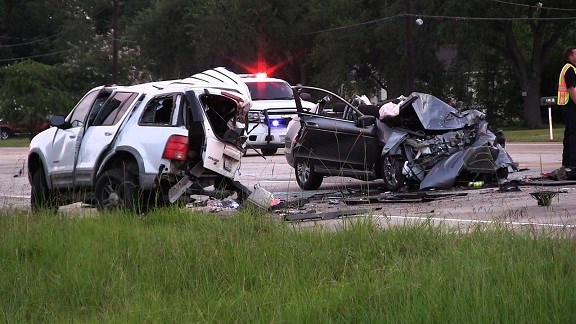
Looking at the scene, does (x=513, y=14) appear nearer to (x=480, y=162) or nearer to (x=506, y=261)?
(x=480, y=162)

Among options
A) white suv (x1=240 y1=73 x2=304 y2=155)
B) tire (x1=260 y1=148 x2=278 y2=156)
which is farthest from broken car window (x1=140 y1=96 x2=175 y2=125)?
tire (x1=260 y1=148 x2=278 y2=156)

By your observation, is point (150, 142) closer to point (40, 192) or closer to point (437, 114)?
point (40, 192)

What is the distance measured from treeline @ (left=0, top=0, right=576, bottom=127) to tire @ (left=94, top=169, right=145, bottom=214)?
29.3 m

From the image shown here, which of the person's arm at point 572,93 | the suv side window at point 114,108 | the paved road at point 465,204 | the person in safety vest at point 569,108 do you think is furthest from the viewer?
the person in safety vest at point 569,108

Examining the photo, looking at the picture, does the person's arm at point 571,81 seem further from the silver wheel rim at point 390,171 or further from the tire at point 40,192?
the tire at point 40,192

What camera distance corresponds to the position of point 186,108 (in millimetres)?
13203

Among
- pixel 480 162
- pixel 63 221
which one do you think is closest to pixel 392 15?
pixel 480 162

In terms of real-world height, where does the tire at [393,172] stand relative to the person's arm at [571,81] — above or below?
below

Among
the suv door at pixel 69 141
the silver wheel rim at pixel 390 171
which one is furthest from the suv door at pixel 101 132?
the silver wheel rim at pixel 390 171

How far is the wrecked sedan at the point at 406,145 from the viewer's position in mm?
15375

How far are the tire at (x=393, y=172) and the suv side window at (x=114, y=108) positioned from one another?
392cm

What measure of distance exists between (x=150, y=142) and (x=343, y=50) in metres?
44.8

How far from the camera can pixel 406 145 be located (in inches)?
617

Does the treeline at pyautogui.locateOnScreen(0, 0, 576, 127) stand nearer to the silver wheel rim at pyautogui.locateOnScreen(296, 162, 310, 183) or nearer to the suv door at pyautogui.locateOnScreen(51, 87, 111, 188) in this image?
the silver wheel rim at pyautogui.locateOnScreen(296, 162, 310, 183)
